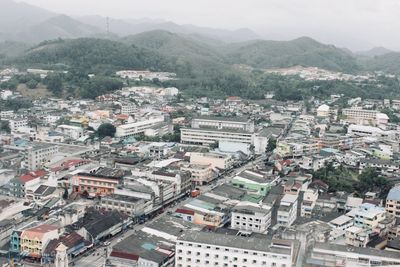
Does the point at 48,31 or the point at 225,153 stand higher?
the point at 48,31

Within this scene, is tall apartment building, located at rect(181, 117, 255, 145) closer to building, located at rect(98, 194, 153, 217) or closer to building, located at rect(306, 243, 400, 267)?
building, located at rect(98, 194, 153, 217)

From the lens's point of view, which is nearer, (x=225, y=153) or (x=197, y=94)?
(x=225, y=153)

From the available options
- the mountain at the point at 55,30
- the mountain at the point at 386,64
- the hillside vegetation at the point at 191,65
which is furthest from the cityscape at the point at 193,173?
the mountain at the point at 55,30

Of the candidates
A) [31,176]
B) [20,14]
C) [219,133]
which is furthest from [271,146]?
[20,14]

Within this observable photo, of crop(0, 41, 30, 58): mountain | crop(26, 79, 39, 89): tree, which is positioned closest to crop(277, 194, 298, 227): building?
crop(26, 79, 39, 89): tree

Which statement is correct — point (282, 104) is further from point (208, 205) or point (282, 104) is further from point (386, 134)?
point (208, 205)

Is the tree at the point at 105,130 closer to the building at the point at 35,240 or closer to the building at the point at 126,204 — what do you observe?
the building at the point at 126,204

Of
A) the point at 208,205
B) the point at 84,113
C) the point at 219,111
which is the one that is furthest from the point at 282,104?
the point at 208,205
